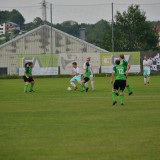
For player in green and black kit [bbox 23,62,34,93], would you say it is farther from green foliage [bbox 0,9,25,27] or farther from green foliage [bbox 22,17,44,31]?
green foliage [bbox 0,9,25,27]

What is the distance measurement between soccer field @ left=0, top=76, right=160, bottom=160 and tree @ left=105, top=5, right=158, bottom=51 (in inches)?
2261

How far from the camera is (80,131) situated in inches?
624

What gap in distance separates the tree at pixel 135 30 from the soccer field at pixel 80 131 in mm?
57434

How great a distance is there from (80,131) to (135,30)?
68.6m

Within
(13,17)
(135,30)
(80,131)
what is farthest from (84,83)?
(13,17)

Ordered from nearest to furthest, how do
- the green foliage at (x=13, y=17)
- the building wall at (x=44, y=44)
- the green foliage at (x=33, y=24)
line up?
the building wall at (x=44, y=44)
the green foliage at (x=33, y=24)
the green foliage at (x=13, y=17)

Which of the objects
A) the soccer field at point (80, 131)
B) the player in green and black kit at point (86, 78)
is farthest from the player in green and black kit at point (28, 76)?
the soccer field at point (80, 131)

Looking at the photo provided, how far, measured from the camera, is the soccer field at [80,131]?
12.5 m

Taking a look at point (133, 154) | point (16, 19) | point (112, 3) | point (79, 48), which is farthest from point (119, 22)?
point (133, 154)

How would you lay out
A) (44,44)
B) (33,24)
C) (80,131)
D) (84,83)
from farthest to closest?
(33,24) → (44,44) → (84,83) → (80,131)

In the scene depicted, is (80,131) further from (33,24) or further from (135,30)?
(33,24)

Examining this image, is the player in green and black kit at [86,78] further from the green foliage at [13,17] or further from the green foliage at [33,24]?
the green foliage at [13,17]

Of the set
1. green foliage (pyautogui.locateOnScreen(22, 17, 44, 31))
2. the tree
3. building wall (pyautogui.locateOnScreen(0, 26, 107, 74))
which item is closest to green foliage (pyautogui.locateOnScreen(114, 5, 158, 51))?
the tree

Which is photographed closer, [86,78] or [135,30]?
[86,78]
